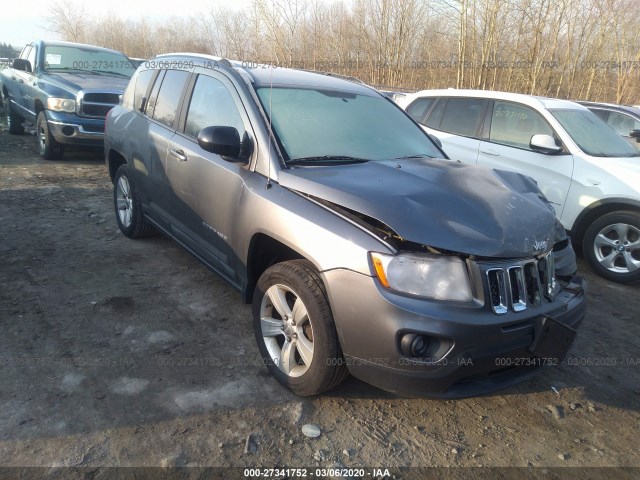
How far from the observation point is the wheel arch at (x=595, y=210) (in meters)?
5.22

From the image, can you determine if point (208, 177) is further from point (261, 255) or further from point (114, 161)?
point (114, 161)

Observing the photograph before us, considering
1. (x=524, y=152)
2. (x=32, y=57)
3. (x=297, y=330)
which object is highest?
(x=32, y=57)

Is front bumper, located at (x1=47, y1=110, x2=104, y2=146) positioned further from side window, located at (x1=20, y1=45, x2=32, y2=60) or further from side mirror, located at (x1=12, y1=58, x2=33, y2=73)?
side window, located at (x1=20, y1=45, x2=32, y2=60)

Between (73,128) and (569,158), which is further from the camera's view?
A: (73,128)

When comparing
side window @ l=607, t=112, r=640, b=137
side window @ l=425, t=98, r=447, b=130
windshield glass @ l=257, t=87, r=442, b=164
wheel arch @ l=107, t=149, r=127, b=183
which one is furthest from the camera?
side window @ l=607, t=112, r=640, b=137

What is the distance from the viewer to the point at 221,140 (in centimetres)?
323

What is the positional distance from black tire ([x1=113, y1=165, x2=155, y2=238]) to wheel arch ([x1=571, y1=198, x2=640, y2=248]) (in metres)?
4.51

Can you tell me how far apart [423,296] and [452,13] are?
45.9 feet

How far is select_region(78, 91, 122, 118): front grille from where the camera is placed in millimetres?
8523

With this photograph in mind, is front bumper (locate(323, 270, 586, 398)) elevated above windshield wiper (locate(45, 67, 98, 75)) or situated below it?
below

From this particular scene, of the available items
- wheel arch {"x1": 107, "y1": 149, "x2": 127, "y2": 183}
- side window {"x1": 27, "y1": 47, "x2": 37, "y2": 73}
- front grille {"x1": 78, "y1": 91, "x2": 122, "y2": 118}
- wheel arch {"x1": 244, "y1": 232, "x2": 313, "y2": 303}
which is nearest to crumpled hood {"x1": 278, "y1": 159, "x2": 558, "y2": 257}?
wheel arch {"x1": 244, "y1": 232, "x2": 313, "y2": 303}

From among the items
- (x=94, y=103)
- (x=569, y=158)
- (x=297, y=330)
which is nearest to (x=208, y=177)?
(x=297, y=330)

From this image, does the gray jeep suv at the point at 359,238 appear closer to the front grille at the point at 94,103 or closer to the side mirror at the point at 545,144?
the side mirror at the point at 545,144

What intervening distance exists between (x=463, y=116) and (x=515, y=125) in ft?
2.43
